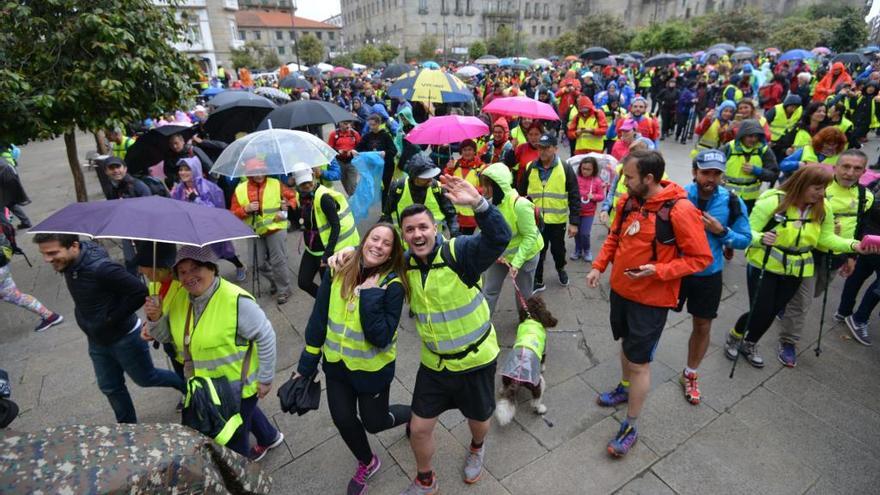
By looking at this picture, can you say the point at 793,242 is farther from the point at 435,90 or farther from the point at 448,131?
the point at 435,90

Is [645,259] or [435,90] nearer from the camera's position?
[645,259]

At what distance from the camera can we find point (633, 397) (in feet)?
10.0

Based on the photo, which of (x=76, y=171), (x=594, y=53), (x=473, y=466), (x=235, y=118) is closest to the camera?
(x=473, y=466)

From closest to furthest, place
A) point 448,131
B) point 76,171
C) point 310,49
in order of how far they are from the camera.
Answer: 1. point 448,131
2. point 76,171
3. point 310,49

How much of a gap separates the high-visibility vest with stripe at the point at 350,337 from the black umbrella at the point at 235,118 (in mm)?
5651

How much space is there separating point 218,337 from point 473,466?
179cm

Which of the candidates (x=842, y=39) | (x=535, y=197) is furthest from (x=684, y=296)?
(x=842, y=39)

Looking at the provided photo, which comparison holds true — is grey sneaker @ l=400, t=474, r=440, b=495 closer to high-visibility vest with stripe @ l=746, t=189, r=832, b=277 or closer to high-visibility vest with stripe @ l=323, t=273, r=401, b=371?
high-visibility vest with stripe @ l=323, t=273, r=401, b=371

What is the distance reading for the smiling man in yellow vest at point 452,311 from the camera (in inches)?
88.4

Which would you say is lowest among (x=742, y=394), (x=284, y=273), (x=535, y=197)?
(x=742, y=394)

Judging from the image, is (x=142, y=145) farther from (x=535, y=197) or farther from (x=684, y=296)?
(x=684, y=296)

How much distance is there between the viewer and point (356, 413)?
268 centimetres

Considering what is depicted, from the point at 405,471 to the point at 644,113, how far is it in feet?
23.0

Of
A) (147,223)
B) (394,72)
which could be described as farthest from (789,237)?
(394,72)
